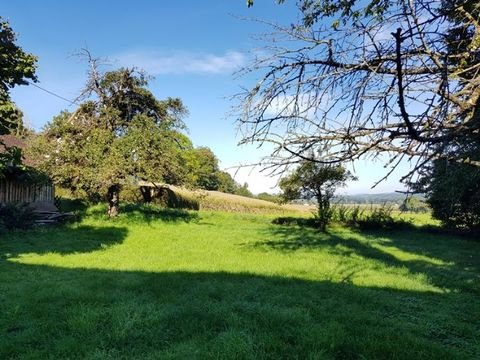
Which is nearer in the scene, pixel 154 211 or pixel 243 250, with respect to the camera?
pixel 243 250

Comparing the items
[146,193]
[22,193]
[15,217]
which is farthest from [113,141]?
[146,193]

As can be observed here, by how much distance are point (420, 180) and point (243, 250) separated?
8.06 m

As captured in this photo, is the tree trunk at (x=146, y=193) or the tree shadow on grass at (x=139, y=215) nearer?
the tree shadow on grass at (x=139, y=215)

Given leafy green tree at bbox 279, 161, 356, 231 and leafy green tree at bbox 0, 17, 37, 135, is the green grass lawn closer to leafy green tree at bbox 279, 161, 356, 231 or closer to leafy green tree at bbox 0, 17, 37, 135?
leafy green tree at bbox 0, 17, 37, 135

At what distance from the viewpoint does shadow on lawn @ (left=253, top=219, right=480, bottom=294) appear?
8.36 m

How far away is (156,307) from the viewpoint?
5.26m

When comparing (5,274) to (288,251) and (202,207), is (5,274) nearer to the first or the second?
(288,251)

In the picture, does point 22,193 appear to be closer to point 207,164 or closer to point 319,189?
point 319,189

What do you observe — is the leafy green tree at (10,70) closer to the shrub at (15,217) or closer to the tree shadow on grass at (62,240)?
the tree shadow on grass at (62,240)

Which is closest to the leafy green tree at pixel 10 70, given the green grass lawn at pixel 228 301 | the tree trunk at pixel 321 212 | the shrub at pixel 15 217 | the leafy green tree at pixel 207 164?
the green grass lawn at pixel 228 301

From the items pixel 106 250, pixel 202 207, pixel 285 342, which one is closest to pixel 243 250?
pixel 106 250

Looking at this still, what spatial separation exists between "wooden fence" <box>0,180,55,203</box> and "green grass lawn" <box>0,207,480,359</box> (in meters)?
5.16

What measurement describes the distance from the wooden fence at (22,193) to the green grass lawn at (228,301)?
5163 mm

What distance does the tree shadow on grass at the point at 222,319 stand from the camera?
13.1 feet
